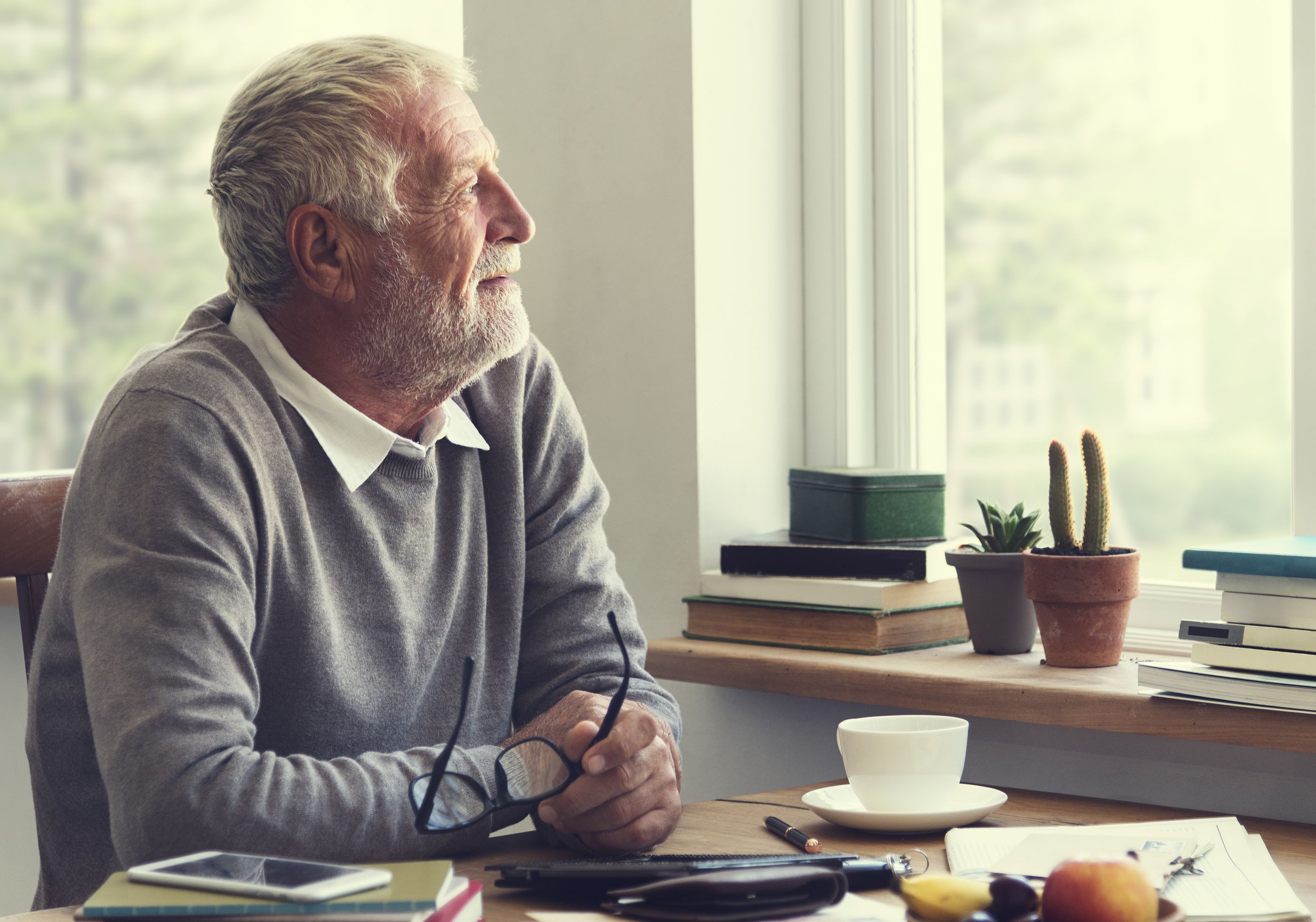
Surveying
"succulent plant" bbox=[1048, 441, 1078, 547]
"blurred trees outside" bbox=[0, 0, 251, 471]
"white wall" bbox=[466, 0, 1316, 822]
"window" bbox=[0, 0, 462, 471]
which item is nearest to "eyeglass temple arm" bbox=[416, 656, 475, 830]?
"succulent plant" bbox=[1048, 441, 1078, 547]

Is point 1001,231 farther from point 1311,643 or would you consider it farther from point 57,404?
point 57,404

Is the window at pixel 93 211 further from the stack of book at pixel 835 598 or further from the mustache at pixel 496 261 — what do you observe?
the mustache at pixel 496 261

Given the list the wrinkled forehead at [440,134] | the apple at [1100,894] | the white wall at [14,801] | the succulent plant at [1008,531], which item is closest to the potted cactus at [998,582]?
the succulent plant at [1008,531]

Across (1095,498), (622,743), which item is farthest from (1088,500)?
(622,743)

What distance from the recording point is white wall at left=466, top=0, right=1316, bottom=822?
1.86 m

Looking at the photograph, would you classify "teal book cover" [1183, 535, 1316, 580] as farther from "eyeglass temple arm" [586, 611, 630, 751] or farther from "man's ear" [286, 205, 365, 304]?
"man's ear" [286, 205, 365, 304]

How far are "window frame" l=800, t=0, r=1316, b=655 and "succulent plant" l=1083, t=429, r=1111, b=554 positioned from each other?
1.69 feet

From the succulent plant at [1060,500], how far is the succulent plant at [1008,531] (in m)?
0.07

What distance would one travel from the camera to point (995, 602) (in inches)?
63.1

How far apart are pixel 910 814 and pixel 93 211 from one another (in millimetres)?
3730

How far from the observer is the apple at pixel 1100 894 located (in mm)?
749

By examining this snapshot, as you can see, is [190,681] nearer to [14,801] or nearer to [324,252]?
[324,252]

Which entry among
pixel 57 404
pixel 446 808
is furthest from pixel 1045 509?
pixel 57 404

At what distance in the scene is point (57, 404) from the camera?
4254mm
